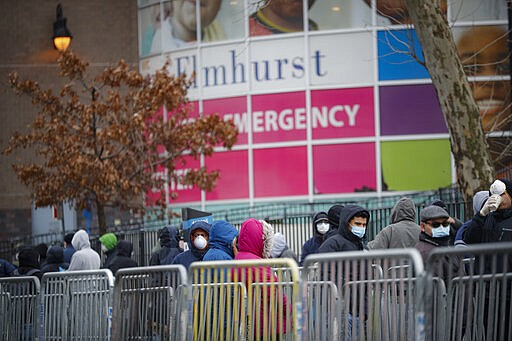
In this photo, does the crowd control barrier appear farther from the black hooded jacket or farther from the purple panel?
the purple panel

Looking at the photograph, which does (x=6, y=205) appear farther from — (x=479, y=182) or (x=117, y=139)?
(x=479, y=182)

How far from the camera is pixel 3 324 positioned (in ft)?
36.3

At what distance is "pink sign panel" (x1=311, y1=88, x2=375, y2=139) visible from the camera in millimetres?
24969

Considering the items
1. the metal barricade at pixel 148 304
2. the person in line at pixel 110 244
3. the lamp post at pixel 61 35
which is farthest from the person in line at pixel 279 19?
the metal barricade at pixel 148 304

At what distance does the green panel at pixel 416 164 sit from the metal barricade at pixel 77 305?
15342 mm

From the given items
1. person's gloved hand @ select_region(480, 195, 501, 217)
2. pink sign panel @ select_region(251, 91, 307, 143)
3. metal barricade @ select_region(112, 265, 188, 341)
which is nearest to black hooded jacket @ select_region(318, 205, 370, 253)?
person's gloved hand @ select_region(480, 195, 501, 217)

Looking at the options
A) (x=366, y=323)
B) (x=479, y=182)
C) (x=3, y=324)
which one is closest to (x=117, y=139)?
(x=479, y=182)

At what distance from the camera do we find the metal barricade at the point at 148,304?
854 centimetres

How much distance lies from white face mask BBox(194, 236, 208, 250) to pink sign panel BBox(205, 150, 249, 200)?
47.3 feet

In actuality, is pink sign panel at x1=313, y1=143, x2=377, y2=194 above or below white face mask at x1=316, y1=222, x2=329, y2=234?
above

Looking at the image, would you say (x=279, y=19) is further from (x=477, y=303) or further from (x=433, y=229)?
(x=477, y=303)

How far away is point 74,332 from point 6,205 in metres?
20.3

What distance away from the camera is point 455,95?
51.1 ft

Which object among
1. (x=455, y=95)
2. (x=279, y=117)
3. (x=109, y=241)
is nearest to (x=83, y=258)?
(x=109, y=241)
